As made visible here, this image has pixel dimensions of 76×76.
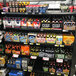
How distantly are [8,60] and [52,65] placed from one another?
4.46 ft

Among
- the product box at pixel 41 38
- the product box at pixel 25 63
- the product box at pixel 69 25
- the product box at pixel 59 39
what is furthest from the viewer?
the product box at pixel 25 63

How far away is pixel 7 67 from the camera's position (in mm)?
3205

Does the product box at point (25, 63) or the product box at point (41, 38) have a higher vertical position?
the product box at point (41, 38)

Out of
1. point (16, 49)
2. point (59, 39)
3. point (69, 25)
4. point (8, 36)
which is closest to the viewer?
point (69, 25)

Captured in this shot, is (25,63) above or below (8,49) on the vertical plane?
below

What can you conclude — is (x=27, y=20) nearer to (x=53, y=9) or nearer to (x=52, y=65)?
(x=53, y=9)

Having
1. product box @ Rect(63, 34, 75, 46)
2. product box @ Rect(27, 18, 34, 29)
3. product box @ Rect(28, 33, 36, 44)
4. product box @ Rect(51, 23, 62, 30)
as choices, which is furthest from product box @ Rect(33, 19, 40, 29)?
product box @ Rect(63, 34, 75, 46)

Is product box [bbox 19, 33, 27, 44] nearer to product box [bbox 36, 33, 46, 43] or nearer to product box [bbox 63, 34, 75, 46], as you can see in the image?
product box [bbox 36, 33, 46, 43]

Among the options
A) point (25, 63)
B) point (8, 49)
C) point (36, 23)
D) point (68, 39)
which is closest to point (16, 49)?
point (8, 49)

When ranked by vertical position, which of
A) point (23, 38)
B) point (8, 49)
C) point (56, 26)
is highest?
point (56, 26)

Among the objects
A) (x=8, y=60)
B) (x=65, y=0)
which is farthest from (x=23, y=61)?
(x=65, y=0)

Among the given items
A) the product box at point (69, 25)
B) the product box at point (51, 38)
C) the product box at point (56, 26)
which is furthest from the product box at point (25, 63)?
the product box at point (69, 25)

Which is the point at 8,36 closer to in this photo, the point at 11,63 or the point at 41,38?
the point at 11,63

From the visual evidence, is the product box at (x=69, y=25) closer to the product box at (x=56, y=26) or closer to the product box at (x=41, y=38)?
the product box at (x=56, y=26)
